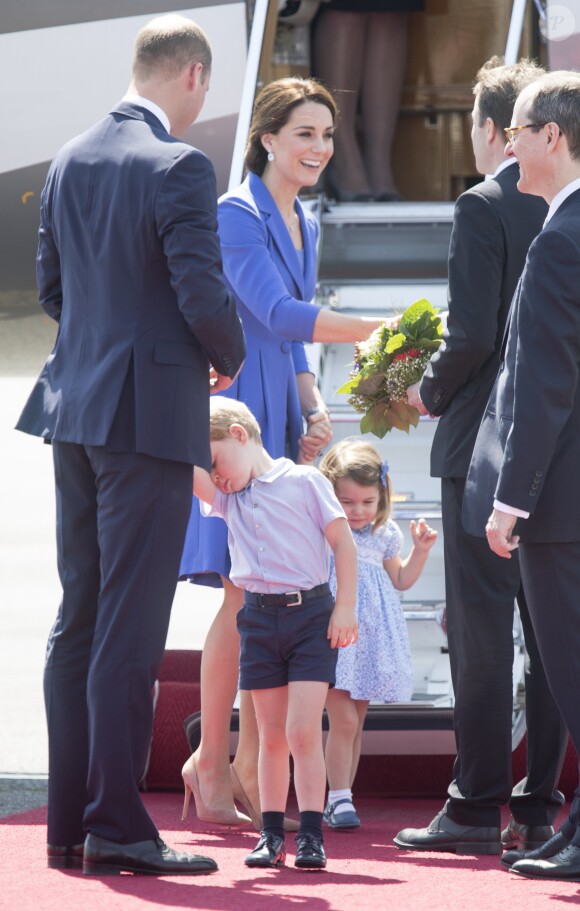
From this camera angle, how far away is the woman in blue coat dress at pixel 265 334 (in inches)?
128

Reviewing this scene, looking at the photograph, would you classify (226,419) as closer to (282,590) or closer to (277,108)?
(282,590)

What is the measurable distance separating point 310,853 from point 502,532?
2.31 ft

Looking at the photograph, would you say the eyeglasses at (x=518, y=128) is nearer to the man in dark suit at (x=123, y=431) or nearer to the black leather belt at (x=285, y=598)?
the man in dark suit at (x=123, y=431)

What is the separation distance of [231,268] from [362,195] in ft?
6.09

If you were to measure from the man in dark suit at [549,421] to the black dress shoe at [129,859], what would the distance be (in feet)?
2.02

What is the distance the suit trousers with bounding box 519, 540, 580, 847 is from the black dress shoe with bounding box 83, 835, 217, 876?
0.70 meters

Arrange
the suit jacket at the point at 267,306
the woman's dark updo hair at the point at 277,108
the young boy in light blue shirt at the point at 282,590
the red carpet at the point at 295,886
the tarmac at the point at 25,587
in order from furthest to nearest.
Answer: the tarmac at the point at 25,587 → the woman's dark updo hair at the point at 277,108 → the suit jacket at the point at 267,306 → the young boy in light blue shirt at the point at 282,590 → the red carpet at the point at 295,886

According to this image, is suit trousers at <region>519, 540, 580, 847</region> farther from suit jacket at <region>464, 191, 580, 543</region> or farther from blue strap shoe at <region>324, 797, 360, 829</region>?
blue strap shoe at <region>324, 797, 360, 829</region>

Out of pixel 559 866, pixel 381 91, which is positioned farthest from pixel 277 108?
pixel 381 91

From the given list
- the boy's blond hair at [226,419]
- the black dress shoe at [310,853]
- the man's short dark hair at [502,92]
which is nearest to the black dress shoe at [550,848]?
the black dress shoe at [310,853]

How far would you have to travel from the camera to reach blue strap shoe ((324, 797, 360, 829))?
3334 millimetres

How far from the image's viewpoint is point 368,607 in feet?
11.9

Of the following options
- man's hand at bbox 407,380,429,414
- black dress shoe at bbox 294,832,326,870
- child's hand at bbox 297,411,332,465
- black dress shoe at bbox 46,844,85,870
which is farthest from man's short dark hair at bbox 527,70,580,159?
black dress shoe at bbox 46,844,85,870

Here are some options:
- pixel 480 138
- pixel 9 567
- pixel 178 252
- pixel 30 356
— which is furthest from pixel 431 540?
pixel 30 356
